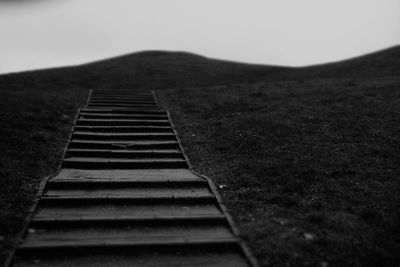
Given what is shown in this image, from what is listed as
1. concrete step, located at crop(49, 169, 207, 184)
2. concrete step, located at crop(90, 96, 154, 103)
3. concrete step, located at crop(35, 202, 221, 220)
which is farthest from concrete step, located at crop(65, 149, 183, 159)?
concrete step, located at crop(90, 96, 154, 103)

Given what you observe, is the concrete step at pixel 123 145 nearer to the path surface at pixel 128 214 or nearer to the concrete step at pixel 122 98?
the path surface at pixel 128 214

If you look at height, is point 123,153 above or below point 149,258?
above

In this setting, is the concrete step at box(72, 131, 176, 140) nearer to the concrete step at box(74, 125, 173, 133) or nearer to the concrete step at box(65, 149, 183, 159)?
the concrete step at box(74, 125, 173, 133)

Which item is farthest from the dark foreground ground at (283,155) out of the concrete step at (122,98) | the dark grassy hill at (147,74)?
the dark grassy hill at (147,74)

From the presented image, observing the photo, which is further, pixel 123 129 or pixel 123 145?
pixel 123 129

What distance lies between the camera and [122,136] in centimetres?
1259

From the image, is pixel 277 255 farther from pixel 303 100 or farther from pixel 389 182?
pixel 303 100

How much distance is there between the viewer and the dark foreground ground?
649 centimetres

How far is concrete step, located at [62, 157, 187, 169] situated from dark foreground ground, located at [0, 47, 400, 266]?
1.37ft

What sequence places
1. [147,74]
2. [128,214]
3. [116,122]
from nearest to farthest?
[128,214] < [116,122] < [147,74]

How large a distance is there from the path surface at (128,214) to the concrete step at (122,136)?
0.34 feet

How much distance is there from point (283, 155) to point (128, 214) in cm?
453

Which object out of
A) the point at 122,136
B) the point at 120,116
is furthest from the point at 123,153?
the point at 120,116

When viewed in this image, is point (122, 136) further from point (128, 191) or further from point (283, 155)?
point (283, 155)
